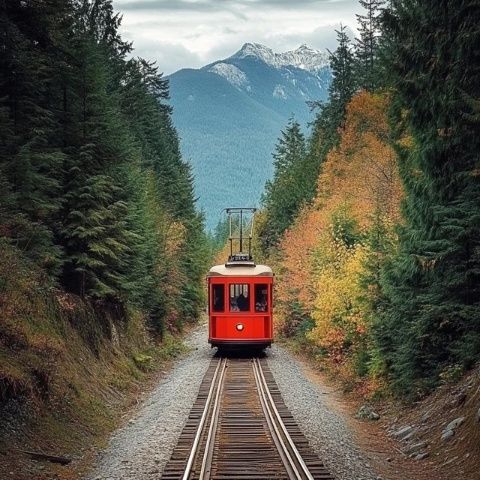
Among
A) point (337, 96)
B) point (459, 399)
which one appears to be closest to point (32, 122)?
point (459, 399)

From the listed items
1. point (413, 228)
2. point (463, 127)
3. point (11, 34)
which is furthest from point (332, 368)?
point (11, 34)

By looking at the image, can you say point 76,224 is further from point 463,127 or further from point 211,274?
point 463,127

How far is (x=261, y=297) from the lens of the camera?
2545 cm

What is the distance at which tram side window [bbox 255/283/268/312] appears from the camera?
83.4 feet

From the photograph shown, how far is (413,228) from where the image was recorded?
1480 centimetres

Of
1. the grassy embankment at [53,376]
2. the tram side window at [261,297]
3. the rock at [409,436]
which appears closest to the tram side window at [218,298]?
the tram side window at [261,297]

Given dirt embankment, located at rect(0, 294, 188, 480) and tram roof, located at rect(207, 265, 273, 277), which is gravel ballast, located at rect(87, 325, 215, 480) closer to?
dirt embankment, located at rect(0, 294, 188, 480)

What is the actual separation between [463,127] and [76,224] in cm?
1095

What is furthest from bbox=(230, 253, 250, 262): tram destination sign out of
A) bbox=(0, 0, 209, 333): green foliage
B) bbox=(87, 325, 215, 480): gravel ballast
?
bbox=(87, 325, 215, 480): gravel ballast

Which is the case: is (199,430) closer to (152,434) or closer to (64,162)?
(152,434)

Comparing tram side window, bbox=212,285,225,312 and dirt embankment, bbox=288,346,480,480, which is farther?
tram side window, bbox=212,285,225,312

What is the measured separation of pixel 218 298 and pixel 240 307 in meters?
0.92

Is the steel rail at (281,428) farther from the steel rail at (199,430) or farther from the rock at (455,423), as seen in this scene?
the rock at (455,423)

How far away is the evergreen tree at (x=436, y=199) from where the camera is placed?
472 inches
